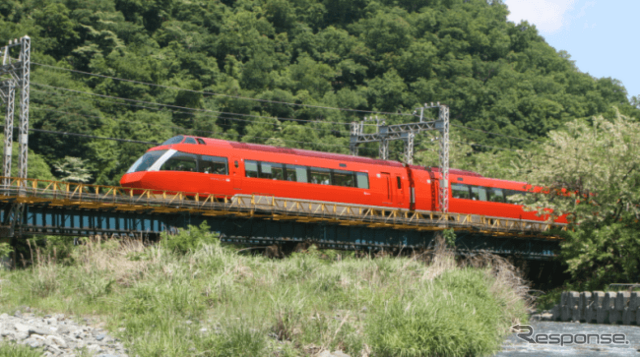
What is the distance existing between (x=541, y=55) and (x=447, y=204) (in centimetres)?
9259

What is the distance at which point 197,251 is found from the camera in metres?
23.0

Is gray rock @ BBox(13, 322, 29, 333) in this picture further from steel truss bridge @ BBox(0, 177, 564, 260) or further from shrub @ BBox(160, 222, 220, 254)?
steel truss bridge @ BBox(0, 177, 564, 260)

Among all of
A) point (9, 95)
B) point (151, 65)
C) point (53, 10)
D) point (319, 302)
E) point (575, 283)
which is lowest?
point (575, 283)

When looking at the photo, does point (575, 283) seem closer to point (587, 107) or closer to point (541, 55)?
point (587, 107)

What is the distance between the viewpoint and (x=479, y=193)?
41031 millimetres

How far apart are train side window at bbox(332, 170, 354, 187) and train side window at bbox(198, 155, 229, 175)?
246 inches

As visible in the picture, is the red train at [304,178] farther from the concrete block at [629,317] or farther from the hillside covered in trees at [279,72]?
Answer: the hillside covered in trees at [279,72]

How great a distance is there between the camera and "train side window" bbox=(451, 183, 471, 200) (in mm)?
39812

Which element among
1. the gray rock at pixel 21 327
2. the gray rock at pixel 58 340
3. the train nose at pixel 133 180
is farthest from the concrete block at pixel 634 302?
the gray rock at pixel 21 327

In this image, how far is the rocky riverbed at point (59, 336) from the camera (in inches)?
557

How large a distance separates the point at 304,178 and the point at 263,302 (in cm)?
1614

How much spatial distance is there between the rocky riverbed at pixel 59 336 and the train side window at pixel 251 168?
49.3ft

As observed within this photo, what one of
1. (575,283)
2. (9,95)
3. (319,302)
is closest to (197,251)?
(319,302)

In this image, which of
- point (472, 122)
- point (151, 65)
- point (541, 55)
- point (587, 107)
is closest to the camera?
point (151, 65)
